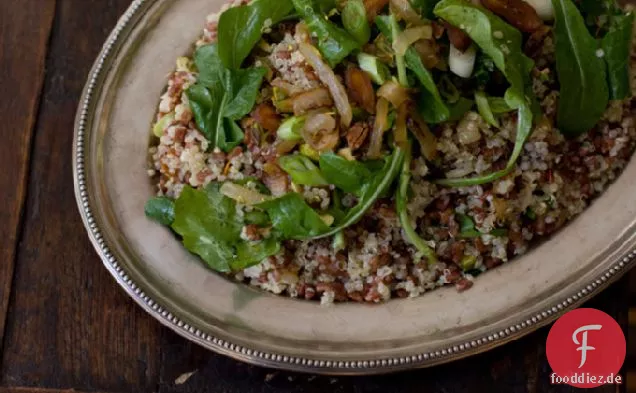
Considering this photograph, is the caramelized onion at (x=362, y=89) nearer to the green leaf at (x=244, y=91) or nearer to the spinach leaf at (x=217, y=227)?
the green leaf at (x=244, y=91)

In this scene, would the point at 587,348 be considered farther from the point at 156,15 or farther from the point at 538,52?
the point at 156,15

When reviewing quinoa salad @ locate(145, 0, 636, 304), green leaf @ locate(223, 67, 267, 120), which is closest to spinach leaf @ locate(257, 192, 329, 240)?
quinoa salad @ locate(145, 0, 636, 304)

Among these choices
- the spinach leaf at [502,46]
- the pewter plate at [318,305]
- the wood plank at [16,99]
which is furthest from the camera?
the wood plank at [16,99]

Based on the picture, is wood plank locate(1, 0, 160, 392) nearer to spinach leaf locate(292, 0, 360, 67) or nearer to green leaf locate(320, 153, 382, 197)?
green leaf locate(320, 153, 382, 197)

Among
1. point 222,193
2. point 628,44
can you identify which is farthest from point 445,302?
point 628,44

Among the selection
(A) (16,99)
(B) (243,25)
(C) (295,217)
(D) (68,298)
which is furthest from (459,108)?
(A) (16,99)

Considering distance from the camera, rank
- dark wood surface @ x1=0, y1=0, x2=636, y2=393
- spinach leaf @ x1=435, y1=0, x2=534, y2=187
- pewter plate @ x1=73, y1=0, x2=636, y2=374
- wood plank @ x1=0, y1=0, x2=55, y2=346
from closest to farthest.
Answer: spinach leaf @ x1=435, y1=0, x2=534, y2=187
pewter plate @ x1=73, y1=0, x2=636, y2=374
dark wood surface @ x1=0, y1=0, x2=636, y2=393
wood plank @ x1=0, y1=0, x2=55, y2=346

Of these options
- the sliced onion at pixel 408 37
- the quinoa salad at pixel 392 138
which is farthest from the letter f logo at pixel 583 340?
the sliced onion at pixel 408 37
